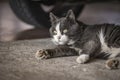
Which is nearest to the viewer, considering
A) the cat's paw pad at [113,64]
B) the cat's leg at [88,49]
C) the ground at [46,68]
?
the ground at [46,68]

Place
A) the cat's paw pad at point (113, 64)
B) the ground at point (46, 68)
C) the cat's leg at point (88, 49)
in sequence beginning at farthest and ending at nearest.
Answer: the cat's leg at point (88, 49), the cat's paw pad at point (113, 64), the ground at point (46, 68)

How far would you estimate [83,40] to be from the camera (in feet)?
5.53

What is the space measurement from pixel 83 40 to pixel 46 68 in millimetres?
340

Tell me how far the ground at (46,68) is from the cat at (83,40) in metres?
0.06

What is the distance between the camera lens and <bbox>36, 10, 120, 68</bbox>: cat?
165cm

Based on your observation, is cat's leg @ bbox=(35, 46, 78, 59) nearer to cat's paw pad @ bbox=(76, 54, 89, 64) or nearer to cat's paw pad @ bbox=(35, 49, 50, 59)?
cat's paw pad @ bbox=(35, 49, 50, 59)

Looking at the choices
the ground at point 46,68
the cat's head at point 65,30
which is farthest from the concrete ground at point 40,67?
the cat's head at point 65,30

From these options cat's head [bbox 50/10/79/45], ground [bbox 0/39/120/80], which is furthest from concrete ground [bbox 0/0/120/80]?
cat's head [bbox 50/10/79/45]

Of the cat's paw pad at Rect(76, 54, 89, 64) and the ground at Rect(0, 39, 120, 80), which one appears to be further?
the cat's paw pad at Rect(76, 54, 89, 64)

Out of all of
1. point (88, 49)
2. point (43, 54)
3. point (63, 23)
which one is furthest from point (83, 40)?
point (43, 54)

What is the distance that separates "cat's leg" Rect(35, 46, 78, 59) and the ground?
0.03 m

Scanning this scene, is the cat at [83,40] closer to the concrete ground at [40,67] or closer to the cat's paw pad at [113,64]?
the concrete ground at [40,67]

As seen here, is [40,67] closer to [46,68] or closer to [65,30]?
[46,68]

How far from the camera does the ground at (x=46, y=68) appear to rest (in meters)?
1.38
